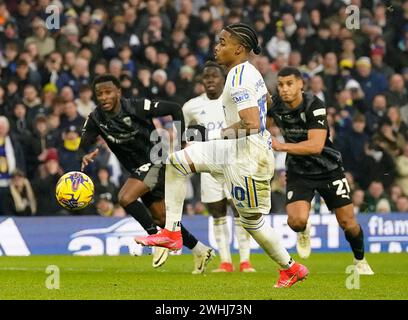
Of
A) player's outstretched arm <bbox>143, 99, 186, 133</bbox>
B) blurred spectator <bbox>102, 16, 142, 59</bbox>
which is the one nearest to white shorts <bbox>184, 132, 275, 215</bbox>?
player's outstretched arm <bbox>143, 99, 186, 133</bbox>

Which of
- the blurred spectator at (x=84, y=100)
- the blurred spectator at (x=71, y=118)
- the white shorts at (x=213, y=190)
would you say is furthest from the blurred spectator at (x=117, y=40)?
the white shorts at (x=213, y=190)

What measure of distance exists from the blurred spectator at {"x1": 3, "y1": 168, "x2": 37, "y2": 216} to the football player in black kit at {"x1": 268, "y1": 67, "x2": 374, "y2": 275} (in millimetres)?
6114

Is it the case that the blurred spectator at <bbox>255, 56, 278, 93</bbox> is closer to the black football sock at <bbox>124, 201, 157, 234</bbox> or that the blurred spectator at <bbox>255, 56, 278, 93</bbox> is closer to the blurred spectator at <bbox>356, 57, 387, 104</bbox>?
the blurred spectator at <bbox>356, 57, 387, 104</bbox>

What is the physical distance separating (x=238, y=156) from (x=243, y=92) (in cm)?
67

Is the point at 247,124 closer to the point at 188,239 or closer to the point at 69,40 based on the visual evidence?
the point at 188,239

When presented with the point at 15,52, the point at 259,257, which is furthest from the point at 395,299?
the point at 15,52

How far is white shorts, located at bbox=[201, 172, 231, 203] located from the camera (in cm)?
1469

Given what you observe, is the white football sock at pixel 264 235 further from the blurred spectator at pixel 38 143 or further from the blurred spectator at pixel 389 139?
the blurred spectator at pixel 389 139

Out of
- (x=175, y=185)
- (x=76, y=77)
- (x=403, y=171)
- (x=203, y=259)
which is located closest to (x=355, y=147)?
(x=403, y=171)

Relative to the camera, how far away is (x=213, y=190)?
48.3 ft

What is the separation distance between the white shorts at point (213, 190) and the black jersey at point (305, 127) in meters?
1.32

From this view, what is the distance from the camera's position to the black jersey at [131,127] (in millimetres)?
13398

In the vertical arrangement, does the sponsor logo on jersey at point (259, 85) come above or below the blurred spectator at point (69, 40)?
below

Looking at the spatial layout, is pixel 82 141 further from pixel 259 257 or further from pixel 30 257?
pixel 259 257
